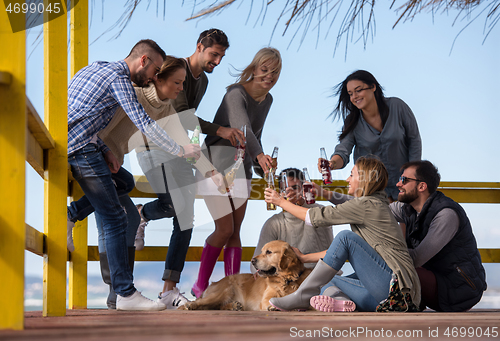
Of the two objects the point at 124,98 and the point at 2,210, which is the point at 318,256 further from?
the point at 2,210

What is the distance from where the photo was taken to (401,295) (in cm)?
193

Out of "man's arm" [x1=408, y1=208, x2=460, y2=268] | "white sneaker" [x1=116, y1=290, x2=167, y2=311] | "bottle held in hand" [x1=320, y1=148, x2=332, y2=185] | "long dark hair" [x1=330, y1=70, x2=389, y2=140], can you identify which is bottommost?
"white sneaker" [x1=116, y1=290, x2=167, y2=311]

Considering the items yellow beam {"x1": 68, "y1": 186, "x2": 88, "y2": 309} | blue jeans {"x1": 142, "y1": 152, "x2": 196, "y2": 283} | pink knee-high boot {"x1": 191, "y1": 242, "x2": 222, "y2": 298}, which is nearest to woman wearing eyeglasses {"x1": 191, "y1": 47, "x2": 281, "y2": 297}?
pink knee-high boot {"x1": 191, "y1": 242, "x2": 222, "y2": 298}

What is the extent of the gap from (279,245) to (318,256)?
0.23 metres

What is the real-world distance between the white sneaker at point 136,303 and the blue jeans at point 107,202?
0.02 meters

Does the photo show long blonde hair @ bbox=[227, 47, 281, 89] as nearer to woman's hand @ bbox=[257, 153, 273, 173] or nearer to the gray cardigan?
woman's hand @ bbox=[257, 153, 273, 173]

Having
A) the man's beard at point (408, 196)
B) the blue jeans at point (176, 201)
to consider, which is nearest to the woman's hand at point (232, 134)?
the blue jeans at point (176, 201)

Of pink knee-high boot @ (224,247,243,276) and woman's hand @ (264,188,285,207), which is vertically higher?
woman's hand @ (264,188,285,207)

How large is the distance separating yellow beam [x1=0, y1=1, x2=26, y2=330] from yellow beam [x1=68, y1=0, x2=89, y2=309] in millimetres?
1367

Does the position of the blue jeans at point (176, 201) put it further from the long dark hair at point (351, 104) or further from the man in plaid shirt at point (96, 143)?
the long dark hair at point (351, 104)

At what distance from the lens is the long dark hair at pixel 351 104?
2832 mm

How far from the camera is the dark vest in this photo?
213 centimetres
